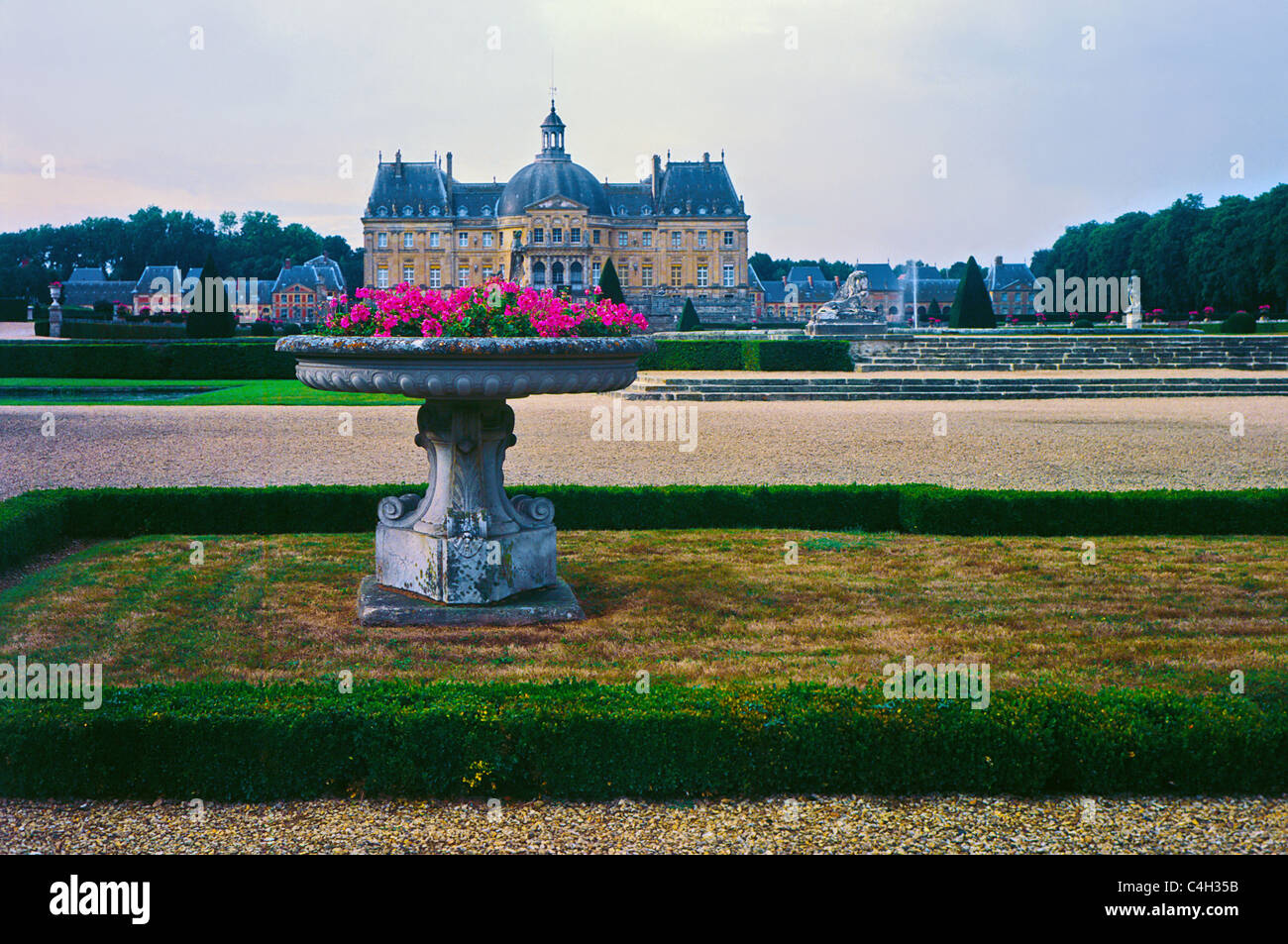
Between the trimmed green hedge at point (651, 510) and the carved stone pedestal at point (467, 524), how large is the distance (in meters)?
1.99

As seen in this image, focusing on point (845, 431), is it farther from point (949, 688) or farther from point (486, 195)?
point (486, 195)

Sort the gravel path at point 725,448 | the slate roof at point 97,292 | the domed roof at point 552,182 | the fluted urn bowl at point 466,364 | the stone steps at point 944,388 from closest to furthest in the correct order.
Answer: the fluted urn bowl at point 466,364, the gravel path at point 725,448, the stone steps at point 944,388, the slate roof at point 97,292, the domed roof at point 552,182

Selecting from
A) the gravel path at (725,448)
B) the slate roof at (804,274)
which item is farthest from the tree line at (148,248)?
the gravel path at (725,448)

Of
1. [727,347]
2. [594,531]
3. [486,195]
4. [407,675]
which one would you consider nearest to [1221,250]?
[727,347]

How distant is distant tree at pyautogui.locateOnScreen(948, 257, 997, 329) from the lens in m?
34.7

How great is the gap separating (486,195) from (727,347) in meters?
56.1

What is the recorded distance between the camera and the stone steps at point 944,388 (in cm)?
1931

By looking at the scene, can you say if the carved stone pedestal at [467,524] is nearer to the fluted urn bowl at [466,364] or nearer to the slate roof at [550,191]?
the fluted urn bowl at [466,364]

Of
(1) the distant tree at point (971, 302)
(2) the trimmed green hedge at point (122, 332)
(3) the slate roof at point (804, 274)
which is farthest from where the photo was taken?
(3) the slate roof at point (804, 274)

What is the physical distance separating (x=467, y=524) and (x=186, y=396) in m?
16.2

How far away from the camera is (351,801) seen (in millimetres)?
3566

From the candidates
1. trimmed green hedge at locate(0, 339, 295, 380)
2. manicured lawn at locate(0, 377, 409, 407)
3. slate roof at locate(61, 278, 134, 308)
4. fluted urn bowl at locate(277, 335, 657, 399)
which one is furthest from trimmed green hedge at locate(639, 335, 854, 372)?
slate roof at locate(61, 278, 134, 308)

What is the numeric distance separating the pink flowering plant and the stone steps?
44.0ft

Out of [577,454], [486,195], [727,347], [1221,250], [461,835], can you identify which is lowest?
[461,835]
